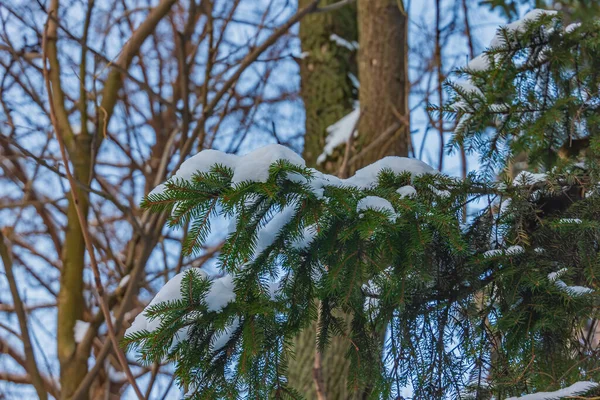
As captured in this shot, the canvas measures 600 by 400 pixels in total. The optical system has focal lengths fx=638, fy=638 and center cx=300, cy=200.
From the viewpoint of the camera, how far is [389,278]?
62.1 inches

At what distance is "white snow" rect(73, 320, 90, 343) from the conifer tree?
2636 mm

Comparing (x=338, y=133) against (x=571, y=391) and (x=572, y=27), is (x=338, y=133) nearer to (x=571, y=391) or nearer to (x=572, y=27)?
(x=572, y=27)

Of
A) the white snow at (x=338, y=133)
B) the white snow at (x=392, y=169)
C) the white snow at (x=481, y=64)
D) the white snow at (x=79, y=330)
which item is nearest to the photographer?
the white snow at (x=392, y=169)

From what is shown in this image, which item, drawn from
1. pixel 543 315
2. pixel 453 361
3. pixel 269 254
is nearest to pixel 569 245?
pixel 543 315

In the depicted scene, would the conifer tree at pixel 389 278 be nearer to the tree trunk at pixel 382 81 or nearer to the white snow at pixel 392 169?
the white snow at pixel 392 169

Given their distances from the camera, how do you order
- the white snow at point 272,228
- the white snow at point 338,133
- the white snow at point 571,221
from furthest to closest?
the white snow at point 338,133, the white snow at point 571,221, the white snow at point 272,228

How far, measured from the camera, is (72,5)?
5.13m

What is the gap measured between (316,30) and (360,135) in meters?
1.33

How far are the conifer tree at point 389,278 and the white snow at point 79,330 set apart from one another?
2636mm

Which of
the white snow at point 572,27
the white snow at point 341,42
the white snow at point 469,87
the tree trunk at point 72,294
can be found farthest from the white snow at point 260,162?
the white snow at point 341,42

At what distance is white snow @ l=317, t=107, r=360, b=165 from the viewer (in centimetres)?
461

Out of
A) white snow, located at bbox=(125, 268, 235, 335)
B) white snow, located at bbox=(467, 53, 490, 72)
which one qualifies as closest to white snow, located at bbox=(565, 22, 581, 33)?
white snow, located at bbox=(467, 53, 490, 72)

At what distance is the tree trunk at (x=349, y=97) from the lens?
391 centimetres

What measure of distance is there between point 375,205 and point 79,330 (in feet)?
10.2
